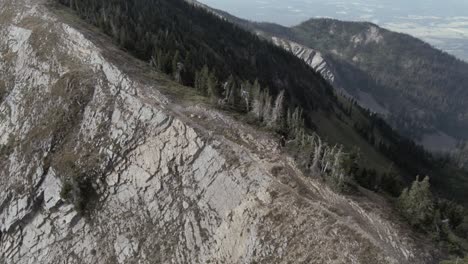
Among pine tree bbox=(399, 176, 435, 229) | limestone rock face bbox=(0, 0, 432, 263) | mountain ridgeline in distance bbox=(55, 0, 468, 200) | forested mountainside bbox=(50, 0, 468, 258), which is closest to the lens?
limestone rock face bbox=(0, 0, 432, 263)

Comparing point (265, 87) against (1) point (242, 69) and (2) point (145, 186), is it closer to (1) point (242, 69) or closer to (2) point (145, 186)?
(1) point (242, 69)

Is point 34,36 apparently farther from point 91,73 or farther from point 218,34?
point 218,34

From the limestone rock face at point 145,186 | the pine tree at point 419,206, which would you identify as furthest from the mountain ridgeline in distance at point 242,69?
the limestone rock face at point 145,186

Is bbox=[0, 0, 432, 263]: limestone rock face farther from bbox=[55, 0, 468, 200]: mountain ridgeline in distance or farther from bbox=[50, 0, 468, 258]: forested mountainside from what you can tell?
bbox=[55, 0, 468, 200]: mountain ridgeline in distance

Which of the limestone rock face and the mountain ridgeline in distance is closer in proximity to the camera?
the limestone rock face

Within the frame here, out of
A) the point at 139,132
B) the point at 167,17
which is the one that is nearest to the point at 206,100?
the point at 139,132

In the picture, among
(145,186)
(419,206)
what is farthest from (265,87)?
(419,206)

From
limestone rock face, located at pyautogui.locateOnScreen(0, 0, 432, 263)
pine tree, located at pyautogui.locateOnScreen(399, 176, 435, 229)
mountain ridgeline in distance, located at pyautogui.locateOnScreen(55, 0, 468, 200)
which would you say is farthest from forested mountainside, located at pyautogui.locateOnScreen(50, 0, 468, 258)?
limestone rock face, located at pyautogui.locateOnScreen(0, 0, 432, 263)

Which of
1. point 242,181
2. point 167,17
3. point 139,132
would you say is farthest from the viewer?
point 167,17
